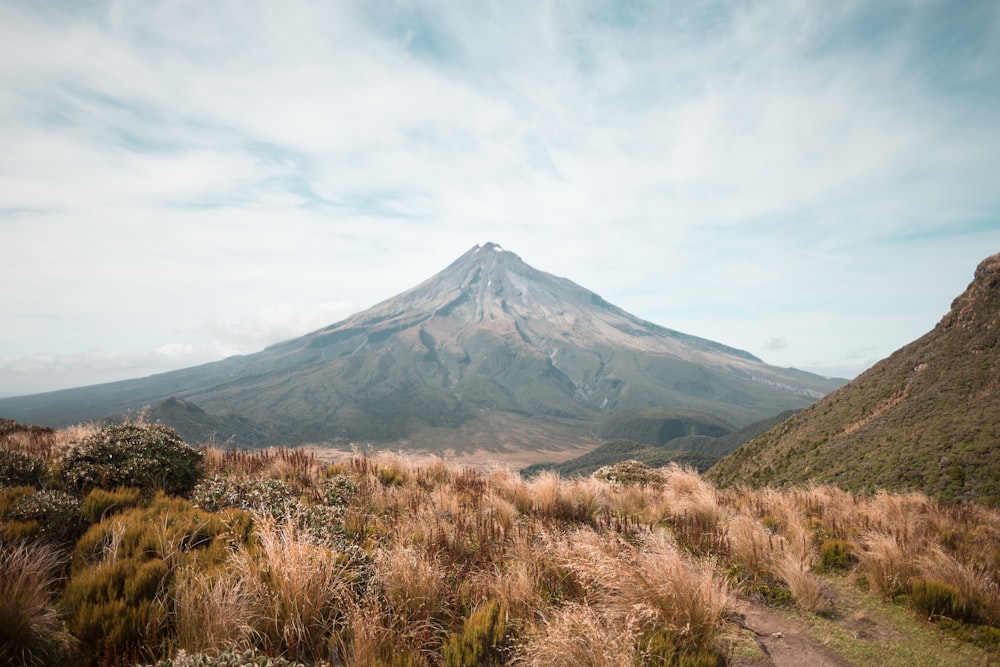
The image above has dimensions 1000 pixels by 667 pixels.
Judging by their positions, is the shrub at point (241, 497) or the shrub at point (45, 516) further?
the shrub at point (241, 497)

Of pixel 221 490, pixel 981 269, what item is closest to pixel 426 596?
pixel 221 490

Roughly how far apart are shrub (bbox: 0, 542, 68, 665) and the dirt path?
18.9 feet

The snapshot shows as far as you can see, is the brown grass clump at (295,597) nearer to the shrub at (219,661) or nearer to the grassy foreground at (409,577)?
the grassy foreground at (409,577)

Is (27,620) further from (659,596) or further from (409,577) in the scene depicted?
(659,596)

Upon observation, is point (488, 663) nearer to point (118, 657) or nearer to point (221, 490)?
point (118, 657)

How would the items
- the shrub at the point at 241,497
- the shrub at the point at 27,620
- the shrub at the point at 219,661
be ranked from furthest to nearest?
the shrub at the point at 241,497, the shrub at the point at 27,620, the shrub at the point at 219,661

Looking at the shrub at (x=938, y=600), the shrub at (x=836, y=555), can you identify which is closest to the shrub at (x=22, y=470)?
the shrub at (x=938, y=600)

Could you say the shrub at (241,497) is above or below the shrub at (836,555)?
above

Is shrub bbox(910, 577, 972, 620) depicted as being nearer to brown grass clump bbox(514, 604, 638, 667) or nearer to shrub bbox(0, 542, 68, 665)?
brown grass clump bbox(514, 604, 638, 667)

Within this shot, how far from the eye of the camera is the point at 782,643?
455 cm

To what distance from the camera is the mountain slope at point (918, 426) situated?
17469 mm

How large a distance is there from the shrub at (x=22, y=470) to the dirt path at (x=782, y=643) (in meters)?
9.15

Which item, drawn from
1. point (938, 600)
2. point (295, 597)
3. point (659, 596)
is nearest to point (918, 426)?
point (938, 600)

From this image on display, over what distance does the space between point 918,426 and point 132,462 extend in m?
30.8
